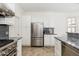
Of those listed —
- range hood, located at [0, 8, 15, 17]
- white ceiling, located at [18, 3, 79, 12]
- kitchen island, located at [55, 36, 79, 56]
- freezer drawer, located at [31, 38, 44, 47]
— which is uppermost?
white ceiling, located at [18, 3, 79, 12]

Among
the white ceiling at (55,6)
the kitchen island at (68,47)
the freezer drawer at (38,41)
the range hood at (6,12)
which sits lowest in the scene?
the freezer drawer at (38,41)

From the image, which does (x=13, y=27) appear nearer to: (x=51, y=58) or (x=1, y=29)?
(x=1, y=29)

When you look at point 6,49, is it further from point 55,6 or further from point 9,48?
point 55,6

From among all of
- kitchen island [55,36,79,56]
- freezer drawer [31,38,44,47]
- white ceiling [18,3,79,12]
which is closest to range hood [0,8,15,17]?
white ceiling [18,3,79,12]

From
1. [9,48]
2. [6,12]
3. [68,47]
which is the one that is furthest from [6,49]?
[68,47]

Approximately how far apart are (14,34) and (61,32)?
1.29 meters

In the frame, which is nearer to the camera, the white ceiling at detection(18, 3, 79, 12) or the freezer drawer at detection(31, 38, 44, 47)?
the white ceiling at detection(18, 3, 79, 12)

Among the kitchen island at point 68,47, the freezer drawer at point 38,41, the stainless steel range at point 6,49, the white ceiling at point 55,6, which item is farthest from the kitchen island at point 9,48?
the freezer drawer at point 38,41

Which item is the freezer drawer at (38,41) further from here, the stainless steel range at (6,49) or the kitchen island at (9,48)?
the stainless steel range at (6,49)

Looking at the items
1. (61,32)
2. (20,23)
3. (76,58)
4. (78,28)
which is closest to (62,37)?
(61,32)

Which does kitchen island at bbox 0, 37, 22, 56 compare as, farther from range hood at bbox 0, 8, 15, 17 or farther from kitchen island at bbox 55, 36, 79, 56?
kitchen island at bbox 55, 36, 79, 56

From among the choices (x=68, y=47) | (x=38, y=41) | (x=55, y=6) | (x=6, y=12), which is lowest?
(x=38, y=41)

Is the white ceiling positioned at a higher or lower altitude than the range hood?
higher

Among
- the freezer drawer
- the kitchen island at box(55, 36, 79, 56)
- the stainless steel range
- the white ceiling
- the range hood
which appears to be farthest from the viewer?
the freezer drawer
